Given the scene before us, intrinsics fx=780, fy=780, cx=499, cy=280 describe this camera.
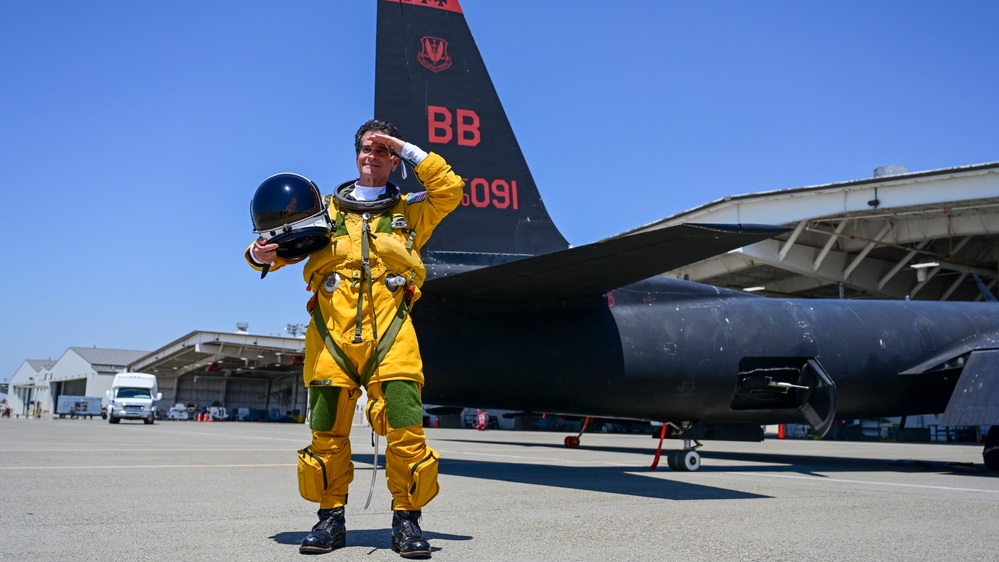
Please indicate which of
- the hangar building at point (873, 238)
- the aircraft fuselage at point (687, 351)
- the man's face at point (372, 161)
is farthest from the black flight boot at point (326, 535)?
the hangar building at point (873, 238)

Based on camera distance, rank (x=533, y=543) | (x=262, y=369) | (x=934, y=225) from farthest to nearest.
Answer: (x=262, y=369)
(x=934, y=225)
(x=533, y=543)

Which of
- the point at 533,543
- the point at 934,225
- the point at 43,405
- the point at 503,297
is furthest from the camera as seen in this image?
the point at 43,405

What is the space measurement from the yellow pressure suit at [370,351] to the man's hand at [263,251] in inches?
4.4

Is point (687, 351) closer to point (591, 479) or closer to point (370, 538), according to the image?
point (591, 479)

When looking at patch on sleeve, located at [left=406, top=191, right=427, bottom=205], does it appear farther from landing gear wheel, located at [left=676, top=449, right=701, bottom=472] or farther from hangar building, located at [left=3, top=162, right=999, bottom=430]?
hangar building, located at [left=3, top=162, right=999, bottom=430]

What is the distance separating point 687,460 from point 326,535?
7305 millimetres

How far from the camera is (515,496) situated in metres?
6.70

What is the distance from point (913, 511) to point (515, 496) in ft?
10.5

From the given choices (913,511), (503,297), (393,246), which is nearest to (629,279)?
(503,297)

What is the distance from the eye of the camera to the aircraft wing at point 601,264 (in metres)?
6.21

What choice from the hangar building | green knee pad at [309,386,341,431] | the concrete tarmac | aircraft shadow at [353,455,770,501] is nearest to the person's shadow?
the concrete tarmac

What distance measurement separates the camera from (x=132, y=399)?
39094 mm

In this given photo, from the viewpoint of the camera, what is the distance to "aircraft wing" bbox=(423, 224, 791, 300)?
6.21 meters

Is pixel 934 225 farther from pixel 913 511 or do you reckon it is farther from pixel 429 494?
pixel 429 494
